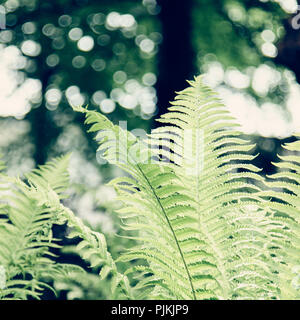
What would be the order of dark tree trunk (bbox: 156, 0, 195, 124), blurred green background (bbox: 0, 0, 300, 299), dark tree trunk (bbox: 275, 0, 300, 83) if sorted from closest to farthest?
dark tree trunk (bbox: 156, 0, 195, 124) → blurred green background (bbox: 0, 0, 300, 299) → dark tree trunk (bbox: 275, 0, 300, 83)

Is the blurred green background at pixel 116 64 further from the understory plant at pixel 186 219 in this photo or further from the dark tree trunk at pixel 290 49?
the understory plant at pixel 186 219

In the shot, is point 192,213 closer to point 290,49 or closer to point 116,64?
point 116,64

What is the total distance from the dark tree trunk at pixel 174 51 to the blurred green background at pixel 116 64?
2 centimetres

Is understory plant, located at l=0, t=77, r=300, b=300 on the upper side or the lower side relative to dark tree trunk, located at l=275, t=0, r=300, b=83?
lower

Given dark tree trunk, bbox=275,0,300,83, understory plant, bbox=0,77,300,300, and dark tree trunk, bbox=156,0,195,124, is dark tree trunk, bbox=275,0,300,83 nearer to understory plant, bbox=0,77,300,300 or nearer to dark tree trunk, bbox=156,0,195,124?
dark tree trunk, bbox=156,0,195,124

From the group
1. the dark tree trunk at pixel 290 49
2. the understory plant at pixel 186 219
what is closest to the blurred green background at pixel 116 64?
the dark tree trunk at pixel 290 49

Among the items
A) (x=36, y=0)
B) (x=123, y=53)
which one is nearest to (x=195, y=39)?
(x=123, y=53)

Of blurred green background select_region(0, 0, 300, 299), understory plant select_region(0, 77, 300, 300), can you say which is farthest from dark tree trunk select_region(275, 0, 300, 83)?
understory plant select_region(0, 77, 300, 300)

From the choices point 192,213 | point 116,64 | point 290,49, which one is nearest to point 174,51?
point 116,64

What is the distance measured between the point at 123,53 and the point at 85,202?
294cm

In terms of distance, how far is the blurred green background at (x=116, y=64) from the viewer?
4.16 m

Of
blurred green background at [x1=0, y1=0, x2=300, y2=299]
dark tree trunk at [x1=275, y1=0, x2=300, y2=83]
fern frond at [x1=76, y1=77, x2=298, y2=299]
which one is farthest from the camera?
dark tree trunk at [x1=275, y1=0, x2=300, y2=83]

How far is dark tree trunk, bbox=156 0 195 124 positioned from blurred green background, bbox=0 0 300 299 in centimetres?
2

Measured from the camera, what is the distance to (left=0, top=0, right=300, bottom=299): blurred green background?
4164 millimetres
